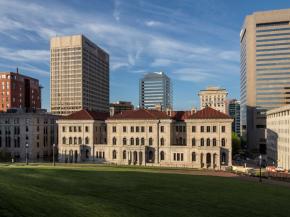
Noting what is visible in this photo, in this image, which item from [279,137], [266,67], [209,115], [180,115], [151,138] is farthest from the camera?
[266,67]

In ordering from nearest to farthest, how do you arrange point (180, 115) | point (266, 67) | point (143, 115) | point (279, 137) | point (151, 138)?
point (151, 138) → point (143, 115) → point (180, 115) → point (279, 137) → point (266, 67)

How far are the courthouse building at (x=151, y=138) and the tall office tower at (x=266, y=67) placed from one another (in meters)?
88.1

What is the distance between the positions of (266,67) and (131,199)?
155685 millimetres

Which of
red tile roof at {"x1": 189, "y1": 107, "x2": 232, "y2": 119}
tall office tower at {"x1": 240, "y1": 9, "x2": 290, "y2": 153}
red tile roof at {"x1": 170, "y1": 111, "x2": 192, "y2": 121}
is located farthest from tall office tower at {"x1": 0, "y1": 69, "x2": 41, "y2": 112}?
tall office tower at {"x1": 240, "y1": 9, "x2": 290, "y2": 153}

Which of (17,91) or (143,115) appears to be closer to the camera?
(143,115)

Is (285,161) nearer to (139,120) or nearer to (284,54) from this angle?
(139,120)

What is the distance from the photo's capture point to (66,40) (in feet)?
655

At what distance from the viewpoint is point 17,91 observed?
156 meters

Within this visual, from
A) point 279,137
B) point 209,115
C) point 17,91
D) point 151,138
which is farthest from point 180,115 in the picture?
point 17,91

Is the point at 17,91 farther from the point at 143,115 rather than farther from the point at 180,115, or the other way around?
the point at 180,115

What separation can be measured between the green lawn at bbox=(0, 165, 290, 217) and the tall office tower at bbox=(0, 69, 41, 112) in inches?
4937

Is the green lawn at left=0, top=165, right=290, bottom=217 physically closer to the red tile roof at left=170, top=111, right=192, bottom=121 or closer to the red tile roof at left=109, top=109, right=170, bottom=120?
the red tile roof at left=109, top=109, right=170, bottom=120

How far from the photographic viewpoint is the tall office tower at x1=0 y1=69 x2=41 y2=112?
150 metres

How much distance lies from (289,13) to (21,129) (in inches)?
5530
